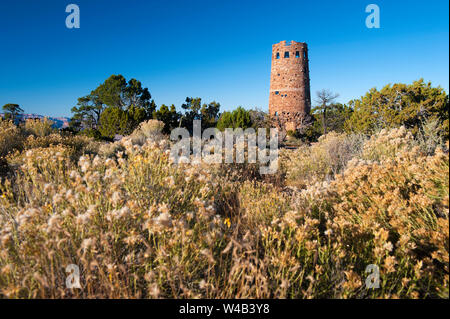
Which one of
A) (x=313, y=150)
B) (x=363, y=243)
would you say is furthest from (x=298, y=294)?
(x=313, y=150)

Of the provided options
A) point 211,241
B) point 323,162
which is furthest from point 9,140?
point 323,162

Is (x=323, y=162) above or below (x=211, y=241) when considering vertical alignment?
above

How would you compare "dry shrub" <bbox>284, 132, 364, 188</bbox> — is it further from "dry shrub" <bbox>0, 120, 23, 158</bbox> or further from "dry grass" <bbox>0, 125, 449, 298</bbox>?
"dry shrub" <bbox>0, 120, 23, 158</bbox>

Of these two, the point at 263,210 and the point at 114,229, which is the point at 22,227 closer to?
the point at 114,229

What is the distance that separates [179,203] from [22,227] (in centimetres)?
131

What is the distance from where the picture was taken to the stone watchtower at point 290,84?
21.5 m

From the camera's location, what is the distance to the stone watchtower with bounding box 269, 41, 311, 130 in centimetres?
2147

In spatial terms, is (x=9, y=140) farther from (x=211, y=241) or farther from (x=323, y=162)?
(x=323, y=162)

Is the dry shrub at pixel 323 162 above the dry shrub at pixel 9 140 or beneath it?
beneath

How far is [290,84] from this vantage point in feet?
70.7

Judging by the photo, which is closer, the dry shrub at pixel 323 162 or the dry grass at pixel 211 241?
the dry grass at pixel 211 241

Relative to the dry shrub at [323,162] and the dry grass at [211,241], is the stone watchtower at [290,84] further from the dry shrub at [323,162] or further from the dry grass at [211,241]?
the dry grass at [211,241]

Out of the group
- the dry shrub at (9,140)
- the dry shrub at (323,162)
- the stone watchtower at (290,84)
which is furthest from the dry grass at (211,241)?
the stone watchtower at (290,84)

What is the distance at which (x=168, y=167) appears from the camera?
3.02 m
